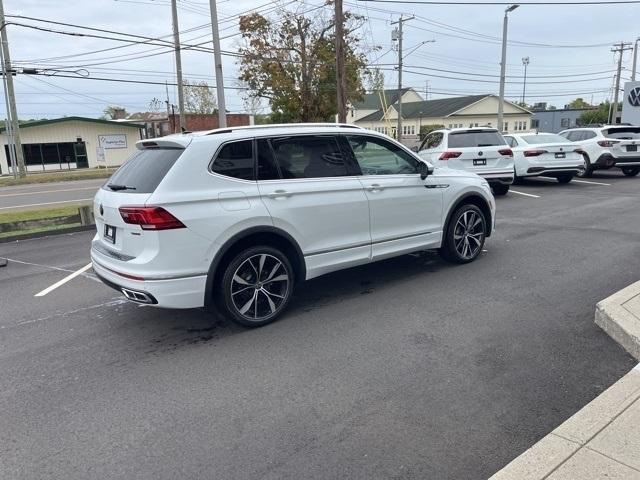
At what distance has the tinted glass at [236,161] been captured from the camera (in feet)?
15.1

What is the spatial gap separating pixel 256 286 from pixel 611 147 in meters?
15.3

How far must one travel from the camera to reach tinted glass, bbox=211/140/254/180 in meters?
4.59

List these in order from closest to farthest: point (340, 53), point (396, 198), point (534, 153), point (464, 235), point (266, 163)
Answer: point (266, 163) < point (396, 198) < point (464, 235) < point (534, 153) < point (340, 53)

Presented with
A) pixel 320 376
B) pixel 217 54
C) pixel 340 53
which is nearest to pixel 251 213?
pixel 320 376

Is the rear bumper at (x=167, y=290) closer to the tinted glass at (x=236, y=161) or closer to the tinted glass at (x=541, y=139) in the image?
the tinted glass at (x=236, y=161)

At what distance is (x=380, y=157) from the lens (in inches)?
229

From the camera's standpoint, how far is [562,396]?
11.3ft

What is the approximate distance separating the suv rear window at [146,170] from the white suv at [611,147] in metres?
15.3

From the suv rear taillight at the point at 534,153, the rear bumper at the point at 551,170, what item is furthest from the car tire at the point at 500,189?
the suv rear taillight at the point at 534,153

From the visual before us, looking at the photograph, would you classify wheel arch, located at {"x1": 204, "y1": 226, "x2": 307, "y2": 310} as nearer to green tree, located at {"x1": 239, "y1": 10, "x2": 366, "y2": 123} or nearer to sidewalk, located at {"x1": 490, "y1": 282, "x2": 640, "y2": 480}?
sidewalk, located at {"x1": 490, "y1": 282, "x2": 640, "y2": 480}

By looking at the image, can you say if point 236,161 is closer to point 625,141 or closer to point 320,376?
point 320,376

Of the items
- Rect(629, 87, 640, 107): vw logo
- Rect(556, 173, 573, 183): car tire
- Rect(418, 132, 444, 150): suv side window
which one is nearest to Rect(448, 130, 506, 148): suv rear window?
Rect(418, 132, 444, 150): suv side window

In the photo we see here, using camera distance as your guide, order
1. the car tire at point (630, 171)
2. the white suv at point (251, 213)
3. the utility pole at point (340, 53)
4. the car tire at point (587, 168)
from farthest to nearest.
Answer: the car tire at point (630, 171), the utility pole at point (340, 53), the car tire at point (587, 168), the white suv at point (251, 213)

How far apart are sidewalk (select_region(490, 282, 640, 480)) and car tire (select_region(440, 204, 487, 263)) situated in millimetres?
3169
